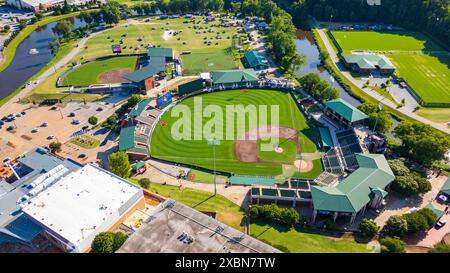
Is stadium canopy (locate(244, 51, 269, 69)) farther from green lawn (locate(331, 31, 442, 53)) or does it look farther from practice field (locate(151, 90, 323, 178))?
green lawn (locate(331, 31, 442, 53))

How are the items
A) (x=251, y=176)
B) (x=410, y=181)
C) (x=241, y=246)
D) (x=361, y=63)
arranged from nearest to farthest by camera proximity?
(x=241, y=246)
(x=410, y=181)
(x=251, y=176)
(x=361, y=63)

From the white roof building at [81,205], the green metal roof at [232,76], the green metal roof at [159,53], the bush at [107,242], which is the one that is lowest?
the bush at [107,242]

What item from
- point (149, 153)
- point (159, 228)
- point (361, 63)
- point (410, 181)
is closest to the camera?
point (159, 228)

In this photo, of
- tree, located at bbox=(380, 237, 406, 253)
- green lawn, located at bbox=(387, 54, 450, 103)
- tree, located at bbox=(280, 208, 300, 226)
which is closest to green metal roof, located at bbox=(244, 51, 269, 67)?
green lawn, located at bbox=(387, 54, 450, 103)

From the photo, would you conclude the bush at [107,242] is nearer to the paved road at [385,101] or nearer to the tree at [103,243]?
the tree at [103,243]

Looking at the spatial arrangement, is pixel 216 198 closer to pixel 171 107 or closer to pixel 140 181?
pixel 140 181

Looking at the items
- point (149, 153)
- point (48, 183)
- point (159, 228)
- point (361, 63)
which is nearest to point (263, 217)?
point (159, 228)

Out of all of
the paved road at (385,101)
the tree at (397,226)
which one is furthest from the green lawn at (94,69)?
the tree at (397,226)
